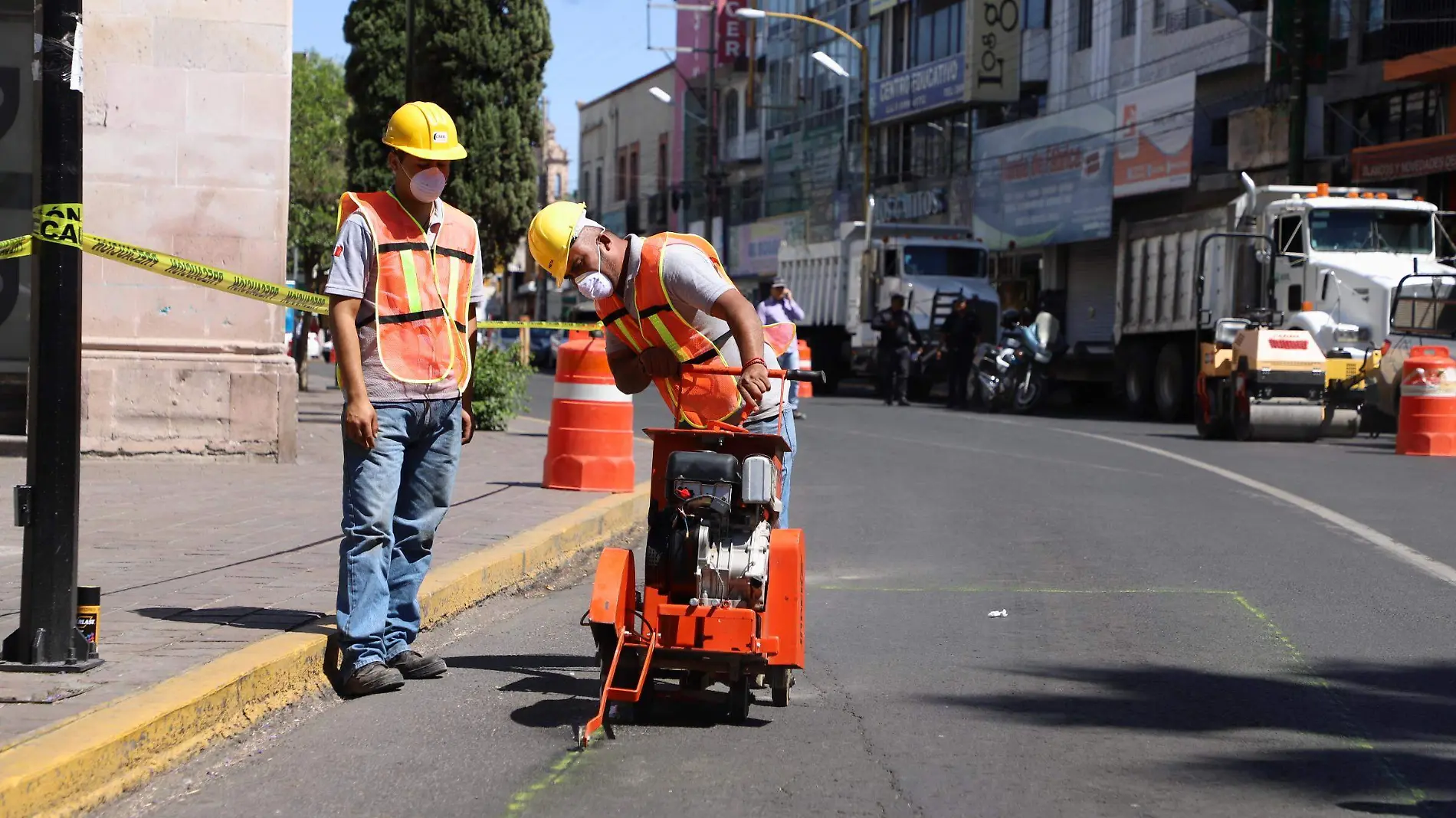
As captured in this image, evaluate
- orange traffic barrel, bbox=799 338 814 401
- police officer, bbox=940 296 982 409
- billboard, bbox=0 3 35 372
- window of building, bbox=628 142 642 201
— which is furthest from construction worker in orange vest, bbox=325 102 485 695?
window of building, bbox=628 142 642 201

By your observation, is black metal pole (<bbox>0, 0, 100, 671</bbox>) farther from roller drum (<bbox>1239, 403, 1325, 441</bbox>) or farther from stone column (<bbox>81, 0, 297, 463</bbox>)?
roller drum (<bbox>1239, 403, 1325, 441</bbox>)

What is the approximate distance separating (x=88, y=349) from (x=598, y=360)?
12.2 ft

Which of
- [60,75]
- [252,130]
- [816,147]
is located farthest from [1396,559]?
[816,147]

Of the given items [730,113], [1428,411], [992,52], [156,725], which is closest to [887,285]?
[992,52]

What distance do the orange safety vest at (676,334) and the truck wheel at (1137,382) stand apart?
71.7 ft

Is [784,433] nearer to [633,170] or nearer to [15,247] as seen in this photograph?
[15,247]

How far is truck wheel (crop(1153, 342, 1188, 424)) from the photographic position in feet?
82.3

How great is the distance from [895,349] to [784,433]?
2269 cm

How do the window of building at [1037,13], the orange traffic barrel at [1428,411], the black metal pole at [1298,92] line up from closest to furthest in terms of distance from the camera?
the orange traffic barrel at [1428,411] → the black metal pole at [1298,92] → the window of building at [1037,13]

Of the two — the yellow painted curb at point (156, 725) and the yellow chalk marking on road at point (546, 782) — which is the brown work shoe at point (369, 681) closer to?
the yellow painted curb at point (156, 725)

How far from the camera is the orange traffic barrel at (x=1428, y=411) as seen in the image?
17.5m

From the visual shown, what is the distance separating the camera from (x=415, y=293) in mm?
5781

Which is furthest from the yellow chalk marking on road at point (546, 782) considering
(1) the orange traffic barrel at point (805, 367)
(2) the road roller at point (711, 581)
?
(1) the orange traffic barrel at point (805, 367)

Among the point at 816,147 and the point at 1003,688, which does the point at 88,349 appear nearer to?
the point at 1003,688
